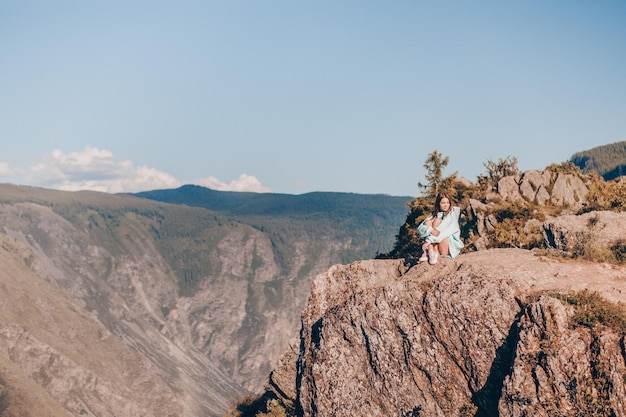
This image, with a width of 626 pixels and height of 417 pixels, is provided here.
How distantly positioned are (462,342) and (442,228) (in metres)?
5.05

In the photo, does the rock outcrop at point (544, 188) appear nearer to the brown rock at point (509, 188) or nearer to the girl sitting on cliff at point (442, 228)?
the brown rock at point (509, 188)

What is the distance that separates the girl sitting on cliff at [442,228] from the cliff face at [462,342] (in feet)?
2.36

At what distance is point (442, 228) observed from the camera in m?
27.5

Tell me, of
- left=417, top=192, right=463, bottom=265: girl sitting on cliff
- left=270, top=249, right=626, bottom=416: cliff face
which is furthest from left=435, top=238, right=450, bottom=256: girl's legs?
left=270, top=249, right=626, bottom=416: cliff face

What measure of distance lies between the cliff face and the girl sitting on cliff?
2.36 feet

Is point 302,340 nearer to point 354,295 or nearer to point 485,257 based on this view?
point 354,295

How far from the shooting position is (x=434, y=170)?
5741cm

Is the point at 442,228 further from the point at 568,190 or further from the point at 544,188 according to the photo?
the point at 568,190

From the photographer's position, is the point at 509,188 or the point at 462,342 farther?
the point at 509,188

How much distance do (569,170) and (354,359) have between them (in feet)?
96.7

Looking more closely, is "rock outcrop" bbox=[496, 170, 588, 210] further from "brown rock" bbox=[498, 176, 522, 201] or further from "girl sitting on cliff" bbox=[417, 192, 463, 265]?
"girl sitting on cliff" bbox=[417, 192, 463, 265]

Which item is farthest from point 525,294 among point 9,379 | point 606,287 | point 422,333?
point 9,379

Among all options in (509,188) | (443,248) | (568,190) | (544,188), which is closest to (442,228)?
(443,248)

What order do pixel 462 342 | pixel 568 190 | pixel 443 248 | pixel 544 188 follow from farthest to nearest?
pixel 544 188, pixel 568 190, pixel 443 248, pixel 462 342
